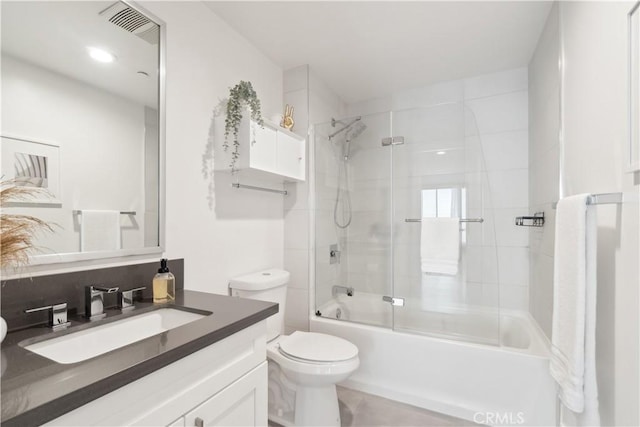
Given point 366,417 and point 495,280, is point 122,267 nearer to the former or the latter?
point 366,417

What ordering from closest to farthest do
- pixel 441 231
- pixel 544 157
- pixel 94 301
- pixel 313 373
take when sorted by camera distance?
pixel 94 301 < pixel 313 373 < pixel 544 157 < pixel 441 231

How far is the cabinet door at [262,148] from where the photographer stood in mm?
1723

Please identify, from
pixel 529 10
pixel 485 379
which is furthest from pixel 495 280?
pixel 529 10

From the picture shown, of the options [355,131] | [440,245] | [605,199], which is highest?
[355,131]

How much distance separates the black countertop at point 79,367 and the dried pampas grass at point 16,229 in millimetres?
242

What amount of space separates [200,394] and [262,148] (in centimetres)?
132

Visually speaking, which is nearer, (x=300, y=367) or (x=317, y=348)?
(x=300, y=367)

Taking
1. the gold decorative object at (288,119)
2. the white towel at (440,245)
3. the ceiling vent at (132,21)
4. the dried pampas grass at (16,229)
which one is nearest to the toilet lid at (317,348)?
the white towel at (440,245)

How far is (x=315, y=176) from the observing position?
8.04 ft

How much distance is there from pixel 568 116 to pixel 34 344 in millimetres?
2370

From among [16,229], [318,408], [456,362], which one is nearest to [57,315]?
[16,229]

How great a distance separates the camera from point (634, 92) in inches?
34.2

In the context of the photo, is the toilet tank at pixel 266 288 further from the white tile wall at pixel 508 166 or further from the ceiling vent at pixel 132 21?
the white tile wall at pixel 508 166

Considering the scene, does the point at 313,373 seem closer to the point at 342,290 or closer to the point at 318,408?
the point at 318,408
